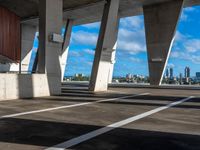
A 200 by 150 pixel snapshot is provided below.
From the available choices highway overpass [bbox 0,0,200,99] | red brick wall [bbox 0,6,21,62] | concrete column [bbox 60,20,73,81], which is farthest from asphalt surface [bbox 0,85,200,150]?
concrete column [bbox 60,20,73,81]

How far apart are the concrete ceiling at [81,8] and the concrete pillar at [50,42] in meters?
5.77

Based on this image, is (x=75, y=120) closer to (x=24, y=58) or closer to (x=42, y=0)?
(x=42, y=0)

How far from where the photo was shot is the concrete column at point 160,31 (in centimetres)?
2550

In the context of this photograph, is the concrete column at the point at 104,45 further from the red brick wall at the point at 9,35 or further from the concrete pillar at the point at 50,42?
the red brick wall at the point at 9,35

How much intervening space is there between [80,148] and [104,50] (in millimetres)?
15838

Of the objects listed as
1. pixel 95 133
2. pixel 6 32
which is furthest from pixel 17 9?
pixel 95 133

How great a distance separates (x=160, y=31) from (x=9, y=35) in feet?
48.6

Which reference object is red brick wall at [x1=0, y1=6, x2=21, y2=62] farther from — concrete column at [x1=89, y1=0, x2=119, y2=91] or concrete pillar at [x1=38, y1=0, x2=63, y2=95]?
concrete column at [x1=89, y1=0, x2=119, y2=91]

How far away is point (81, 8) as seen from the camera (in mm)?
24828

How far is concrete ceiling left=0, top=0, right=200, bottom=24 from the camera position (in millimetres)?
23453

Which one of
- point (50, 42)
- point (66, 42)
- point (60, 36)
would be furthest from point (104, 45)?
point (66, 42)

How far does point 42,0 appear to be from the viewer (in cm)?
1545

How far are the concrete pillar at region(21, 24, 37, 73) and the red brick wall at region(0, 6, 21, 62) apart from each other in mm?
6088

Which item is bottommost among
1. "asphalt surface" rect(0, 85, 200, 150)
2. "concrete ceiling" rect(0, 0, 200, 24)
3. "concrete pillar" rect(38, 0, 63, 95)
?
"asphalt surface" rect(0, 85, 200, 150)
